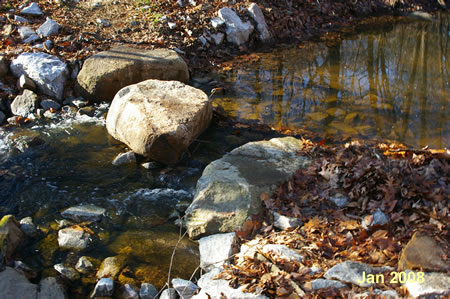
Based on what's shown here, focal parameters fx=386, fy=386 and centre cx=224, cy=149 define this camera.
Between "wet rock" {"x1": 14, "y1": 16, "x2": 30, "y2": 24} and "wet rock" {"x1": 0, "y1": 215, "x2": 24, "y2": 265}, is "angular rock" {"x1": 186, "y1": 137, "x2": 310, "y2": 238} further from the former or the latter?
"wet rock" {"x1": 14, "y1": 16, "x2": 30, "y2": 24}

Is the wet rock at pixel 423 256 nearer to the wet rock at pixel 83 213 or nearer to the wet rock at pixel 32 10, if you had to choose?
the wet rock at pixel 83 213

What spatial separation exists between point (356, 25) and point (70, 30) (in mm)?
10325

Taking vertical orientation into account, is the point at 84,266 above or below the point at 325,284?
below

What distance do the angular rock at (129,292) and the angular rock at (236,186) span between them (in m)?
0.98

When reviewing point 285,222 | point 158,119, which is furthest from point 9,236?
point 285,222

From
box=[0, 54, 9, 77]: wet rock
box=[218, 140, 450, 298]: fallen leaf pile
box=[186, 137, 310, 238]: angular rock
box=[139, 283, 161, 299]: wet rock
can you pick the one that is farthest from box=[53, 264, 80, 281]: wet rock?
box=[0, 54, 9, 77]: wet rock

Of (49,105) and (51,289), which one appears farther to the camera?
(49,105)

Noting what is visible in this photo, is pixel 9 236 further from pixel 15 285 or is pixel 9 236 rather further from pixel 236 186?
pixel 236 186

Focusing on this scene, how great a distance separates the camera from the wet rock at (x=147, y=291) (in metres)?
3.84

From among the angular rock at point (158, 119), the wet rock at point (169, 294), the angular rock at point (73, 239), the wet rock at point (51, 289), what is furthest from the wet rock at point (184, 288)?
the angular rock at point (158, 119)

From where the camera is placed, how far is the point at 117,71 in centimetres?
807

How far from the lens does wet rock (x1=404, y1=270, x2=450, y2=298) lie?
308 cm

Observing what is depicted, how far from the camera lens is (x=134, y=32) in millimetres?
10539

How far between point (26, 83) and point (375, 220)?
289 inches
